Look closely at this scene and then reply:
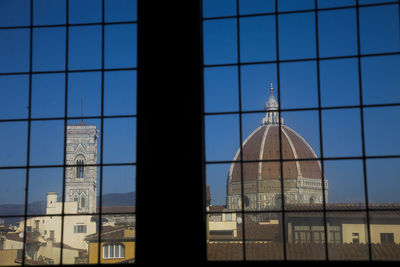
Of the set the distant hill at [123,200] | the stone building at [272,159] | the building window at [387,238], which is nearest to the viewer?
the stone building at [272,159]

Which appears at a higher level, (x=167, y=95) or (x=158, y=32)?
(x=158, y=32)

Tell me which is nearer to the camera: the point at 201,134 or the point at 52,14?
the point at 201,134

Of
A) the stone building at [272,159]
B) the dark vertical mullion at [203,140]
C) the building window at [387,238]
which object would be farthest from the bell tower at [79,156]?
the building window at [387,238]

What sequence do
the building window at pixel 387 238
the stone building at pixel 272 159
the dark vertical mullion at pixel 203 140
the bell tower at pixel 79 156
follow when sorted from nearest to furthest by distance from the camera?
the dark vertical mullion at pixel 203 140, the stone building at pixel 272 159, the bell tower at pixel 79 156, the building window at pixel 387 238

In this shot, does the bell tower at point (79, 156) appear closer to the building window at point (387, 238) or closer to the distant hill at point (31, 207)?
the distant hill at point (31, 207)

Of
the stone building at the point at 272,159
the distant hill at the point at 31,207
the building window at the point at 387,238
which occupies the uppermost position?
the stone building at the point at 272,159

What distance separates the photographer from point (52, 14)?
196 inches

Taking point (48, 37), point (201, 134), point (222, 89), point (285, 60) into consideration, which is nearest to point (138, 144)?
point (201, 134)

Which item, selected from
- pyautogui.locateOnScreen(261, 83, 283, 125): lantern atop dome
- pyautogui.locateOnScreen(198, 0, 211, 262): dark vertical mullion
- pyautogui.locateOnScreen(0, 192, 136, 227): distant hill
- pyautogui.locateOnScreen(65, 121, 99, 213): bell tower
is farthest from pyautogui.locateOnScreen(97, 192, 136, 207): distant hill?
pyautogui.locateOnScreen(261, 83, 283, 125): lantern atop dome

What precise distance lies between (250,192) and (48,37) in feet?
138

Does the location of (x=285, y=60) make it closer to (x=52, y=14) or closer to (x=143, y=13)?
(x=143, y=13)

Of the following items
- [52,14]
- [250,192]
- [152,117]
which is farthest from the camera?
[250,192]

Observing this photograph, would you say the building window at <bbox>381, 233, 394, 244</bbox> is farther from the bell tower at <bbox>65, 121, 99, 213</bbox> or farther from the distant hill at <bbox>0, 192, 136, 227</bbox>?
the distant hill at <bbox>0, 192, 136, 227</bbox>

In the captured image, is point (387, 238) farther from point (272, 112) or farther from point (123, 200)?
point (272, 112)
